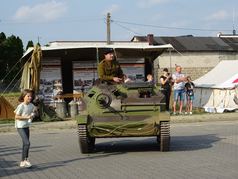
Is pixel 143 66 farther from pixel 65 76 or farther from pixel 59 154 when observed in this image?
pixel 59 154

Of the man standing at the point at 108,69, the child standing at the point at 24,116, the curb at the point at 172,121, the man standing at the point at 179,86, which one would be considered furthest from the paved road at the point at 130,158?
the man standing at the point at 179,86

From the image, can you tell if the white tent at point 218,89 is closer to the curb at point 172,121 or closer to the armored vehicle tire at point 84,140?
the curb at point 172,121

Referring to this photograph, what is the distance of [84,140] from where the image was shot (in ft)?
38.6

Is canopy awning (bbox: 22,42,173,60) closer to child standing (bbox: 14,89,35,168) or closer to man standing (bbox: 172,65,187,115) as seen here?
man standing (bbox: 172,65,187,115)

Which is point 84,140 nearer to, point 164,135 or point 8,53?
point 164,135

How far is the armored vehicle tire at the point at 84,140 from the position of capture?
11.6 m

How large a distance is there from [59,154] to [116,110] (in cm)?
152

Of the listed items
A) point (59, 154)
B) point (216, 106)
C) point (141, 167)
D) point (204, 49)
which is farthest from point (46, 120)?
point (204, 49)

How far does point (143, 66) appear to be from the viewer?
76.3 ft

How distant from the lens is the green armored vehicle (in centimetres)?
1160

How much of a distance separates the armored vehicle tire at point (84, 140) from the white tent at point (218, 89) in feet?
39.1

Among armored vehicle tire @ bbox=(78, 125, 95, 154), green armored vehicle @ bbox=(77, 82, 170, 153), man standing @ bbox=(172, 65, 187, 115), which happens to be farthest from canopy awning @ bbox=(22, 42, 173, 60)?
armored vehicle tire @ bbox=(78, 125, 95, 154)

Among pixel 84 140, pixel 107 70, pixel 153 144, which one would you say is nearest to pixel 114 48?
pixel 153 144

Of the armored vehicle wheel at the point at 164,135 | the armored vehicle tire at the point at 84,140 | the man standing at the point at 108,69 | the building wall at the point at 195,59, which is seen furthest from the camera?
the building wall at the point at 195,59
